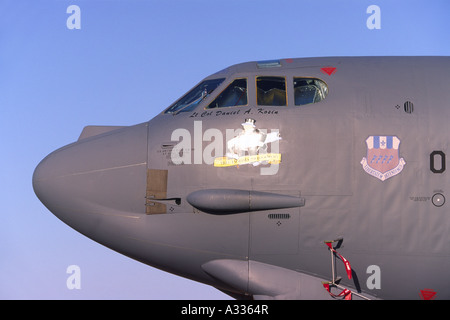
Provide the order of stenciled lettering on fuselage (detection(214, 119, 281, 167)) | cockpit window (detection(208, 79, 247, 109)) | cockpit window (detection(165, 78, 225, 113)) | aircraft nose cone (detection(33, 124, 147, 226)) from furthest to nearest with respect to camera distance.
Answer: cockpit window (detection(165, 78, 225, 113))
cockpit window (detection(208, 79, 247, 109))
aircraft nose cone (detection(33, 124, 147, 226))
stenciled lettering on fuselage (detection(214, 119, 281, 167))

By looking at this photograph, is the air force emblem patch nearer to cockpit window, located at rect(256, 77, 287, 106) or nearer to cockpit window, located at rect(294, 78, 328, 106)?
cockpit window, located at rect(294, 78, 328, 106)

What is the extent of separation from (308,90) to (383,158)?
5.25 feet

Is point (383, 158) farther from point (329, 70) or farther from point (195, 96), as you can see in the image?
point (195, 96)

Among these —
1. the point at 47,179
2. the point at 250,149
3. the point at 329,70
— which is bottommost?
the point at 47,179

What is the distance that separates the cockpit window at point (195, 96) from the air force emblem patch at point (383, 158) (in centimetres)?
265

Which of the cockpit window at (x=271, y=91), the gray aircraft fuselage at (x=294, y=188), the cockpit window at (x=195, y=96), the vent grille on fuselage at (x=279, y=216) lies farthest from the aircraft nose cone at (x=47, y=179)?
the vent grille on fuselage at (x=279, y=216)

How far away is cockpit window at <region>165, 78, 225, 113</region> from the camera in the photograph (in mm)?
11422

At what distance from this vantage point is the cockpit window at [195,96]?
1142 centimetres

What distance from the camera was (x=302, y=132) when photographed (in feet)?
34.8

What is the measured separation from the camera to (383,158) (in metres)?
10.5

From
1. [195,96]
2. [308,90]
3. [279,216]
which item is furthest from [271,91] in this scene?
[279,216]

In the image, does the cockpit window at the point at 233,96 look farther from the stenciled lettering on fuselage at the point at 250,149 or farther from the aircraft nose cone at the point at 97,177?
the aircraft nose cone at the point at 97,177

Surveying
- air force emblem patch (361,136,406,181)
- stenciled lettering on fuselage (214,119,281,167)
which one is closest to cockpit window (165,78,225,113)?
stenciled lettering on fuselage (214,119,281,167)

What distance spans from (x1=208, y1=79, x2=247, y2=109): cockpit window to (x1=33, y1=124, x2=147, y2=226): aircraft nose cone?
125cm
